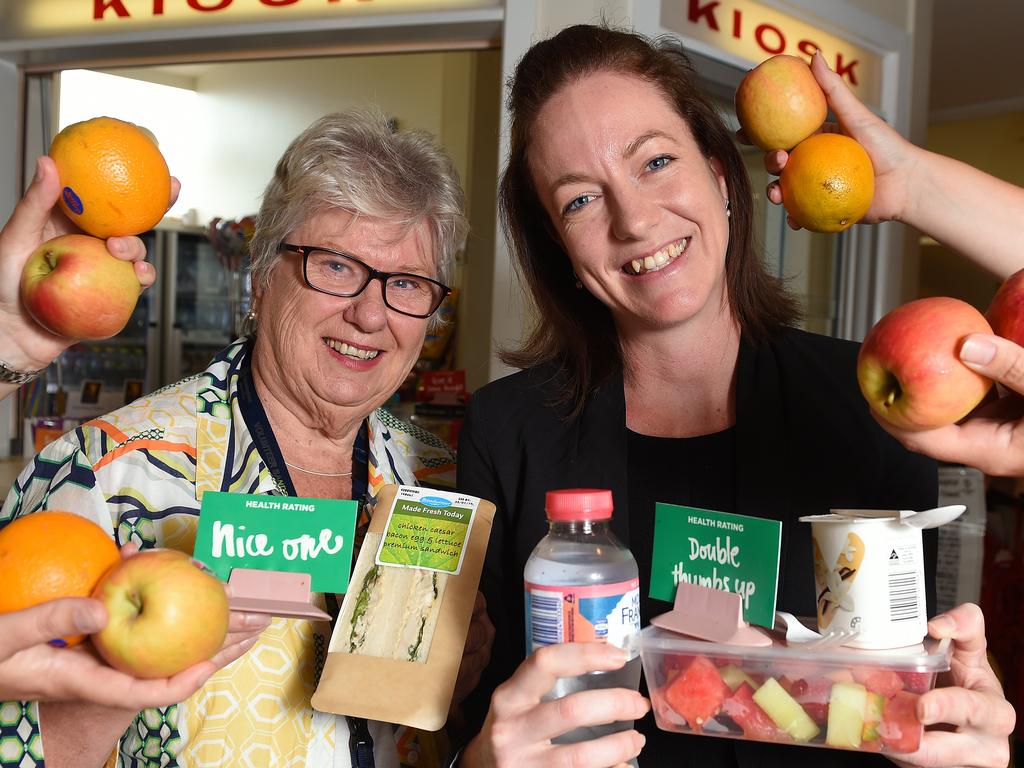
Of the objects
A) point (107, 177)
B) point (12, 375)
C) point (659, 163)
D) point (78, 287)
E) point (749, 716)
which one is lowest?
point (749, 716)

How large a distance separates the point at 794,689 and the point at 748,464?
0.41m

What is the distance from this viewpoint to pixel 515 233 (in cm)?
174

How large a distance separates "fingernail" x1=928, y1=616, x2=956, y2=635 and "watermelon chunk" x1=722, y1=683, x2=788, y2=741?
0.20m

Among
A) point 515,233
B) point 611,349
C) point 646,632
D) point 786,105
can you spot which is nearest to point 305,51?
point 515,233

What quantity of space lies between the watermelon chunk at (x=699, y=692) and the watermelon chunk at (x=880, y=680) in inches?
5.4

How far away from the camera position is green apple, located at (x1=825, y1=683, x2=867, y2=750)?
3.25 ft

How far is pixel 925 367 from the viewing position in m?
0.94

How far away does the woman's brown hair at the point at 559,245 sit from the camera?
149 centimetres

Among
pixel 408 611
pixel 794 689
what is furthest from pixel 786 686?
pixel 408 611

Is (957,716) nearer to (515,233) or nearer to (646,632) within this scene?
(646,632)

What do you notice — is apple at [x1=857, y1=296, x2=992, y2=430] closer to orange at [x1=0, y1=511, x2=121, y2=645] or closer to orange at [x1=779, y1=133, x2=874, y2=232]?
orange at [x1=779, y1=133, x2=874, y2=232]

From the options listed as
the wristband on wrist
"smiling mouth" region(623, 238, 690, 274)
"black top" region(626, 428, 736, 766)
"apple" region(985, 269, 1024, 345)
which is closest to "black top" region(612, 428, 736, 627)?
"black top" region(626, 428, 736, 766)

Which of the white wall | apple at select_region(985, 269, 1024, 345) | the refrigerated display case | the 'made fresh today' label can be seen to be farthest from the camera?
the refrigerated display case

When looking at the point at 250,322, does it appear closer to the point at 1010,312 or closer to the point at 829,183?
the point at 829,183
